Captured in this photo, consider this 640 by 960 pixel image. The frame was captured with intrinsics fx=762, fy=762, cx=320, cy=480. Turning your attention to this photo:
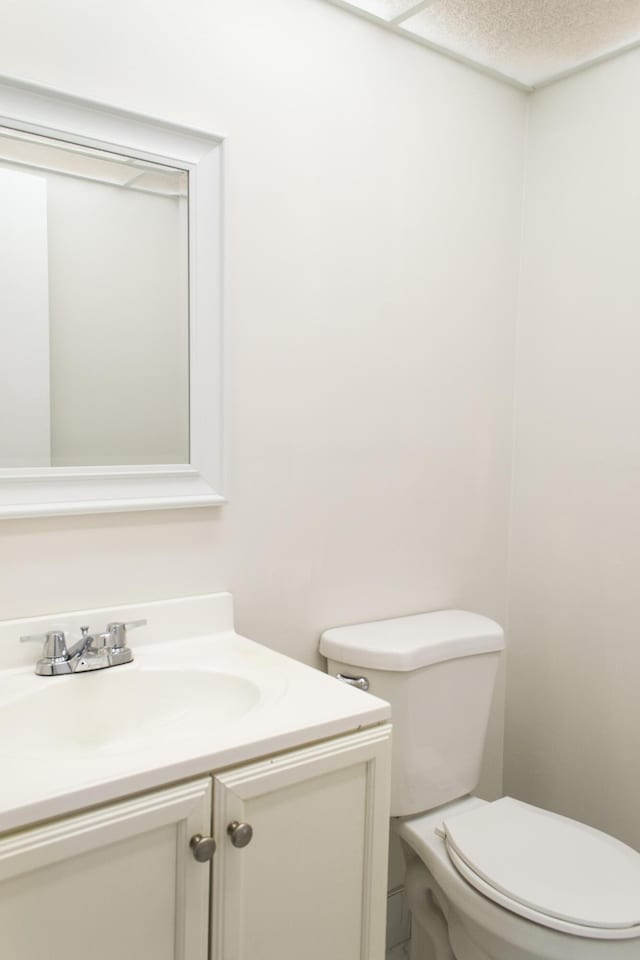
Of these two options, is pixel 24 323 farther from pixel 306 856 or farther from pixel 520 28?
pixel 520 28

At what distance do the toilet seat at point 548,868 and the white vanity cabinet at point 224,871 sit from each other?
0.95ft

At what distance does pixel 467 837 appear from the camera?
1531 millimetres

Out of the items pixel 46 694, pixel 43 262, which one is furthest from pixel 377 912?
pixel 43 262

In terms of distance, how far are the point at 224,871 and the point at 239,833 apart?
0.20ft

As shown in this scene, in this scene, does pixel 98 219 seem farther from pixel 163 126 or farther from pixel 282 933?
pixel 282 933

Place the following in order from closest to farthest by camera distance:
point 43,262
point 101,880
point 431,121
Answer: point 101,880 → point 43,262 → point 431,121

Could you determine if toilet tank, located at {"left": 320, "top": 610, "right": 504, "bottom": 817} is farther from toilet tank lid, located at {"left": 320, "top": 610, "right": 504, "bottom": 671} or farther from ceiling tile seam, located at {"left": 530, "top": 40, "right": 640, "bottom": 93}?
ceiling tile seam, located at {"left": 530, "top": 40, "right": 640, "bottom": 93}

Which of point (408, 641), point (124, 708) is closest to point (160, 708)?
point (124, 708)

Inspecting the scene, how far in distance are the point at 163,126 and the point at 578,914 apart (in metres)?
1.60

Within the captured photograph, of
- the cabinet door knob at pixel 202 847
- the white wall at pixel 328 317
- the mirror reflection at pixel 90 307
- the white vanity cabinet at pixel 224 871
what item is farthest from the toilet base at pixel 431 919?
the mirror reflection at pixel 90 307

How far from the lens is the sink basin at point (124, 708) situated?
1211 mm

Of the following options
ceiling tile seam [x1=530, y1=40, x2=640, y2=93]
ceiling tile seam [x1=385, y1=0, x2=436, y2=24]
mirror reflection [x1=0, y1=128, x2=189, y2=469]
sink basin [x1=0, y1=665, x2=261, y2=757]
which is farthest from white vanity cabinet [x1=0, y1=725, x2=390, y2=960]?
ceiling tile seam [x1=530, y1=40, x2=640, y2=93]

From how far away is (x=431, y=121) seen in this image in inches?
73.6

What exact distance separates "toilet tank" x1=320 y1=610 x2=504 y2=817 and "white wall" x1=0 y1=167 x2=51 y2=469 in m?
0.77
